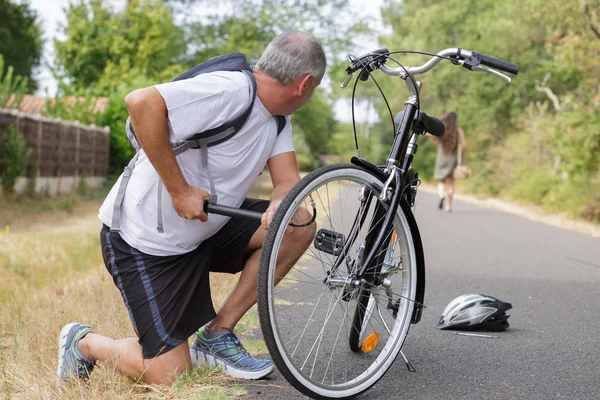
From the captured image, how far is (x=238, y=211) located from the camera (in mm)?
3227

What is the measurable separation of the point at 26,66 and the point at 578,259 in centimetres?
3505

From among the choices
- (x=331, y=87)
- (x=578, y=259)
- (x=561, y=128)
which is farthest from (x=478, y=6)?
(x=578, y=259)

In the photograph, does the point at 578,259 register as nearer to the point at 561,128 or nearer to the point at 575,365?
the point at 575,365

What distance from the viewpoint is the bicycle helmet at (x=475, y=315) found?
14.8ft

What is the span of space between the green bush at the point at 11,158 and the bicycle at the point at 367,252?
11667mm

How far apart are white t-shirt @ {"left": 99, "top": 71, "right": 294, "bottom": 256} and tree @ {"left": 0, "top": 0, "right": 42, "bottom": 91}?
3500cm

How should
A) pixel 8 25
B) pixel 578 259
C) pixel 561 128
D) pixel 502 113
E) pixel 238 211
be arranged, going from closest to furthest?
1. pixel 238 211
2. pixel 578 259
3. pixel 561 128
4. pixel 502 113
5. pixel 8 25

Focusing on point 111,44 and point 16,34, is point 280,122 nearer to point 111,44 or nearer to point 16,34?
point 111,44

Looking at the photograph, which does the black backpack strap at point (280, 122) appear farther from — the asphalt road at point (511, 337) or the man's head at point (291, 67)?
the asphalt road at point (511, 337)

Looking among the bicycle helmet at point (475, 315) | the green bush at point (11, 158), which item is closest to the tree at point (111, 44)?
the green bush at point (11, 158)

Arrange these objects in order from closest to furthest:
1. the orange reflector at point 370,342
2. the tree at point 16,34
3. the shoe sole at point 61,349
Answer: the shoe sole at point 61,349 < the orange reflector at point 370,342 < the tree at point 16,34

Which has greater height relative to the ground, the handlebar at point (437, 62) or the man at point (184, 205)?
the handlebar at point (437, 62)

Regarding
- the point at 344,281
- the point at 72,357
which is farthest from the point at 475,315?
the point at 72,357

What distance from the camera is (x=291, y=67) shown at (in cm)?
324
